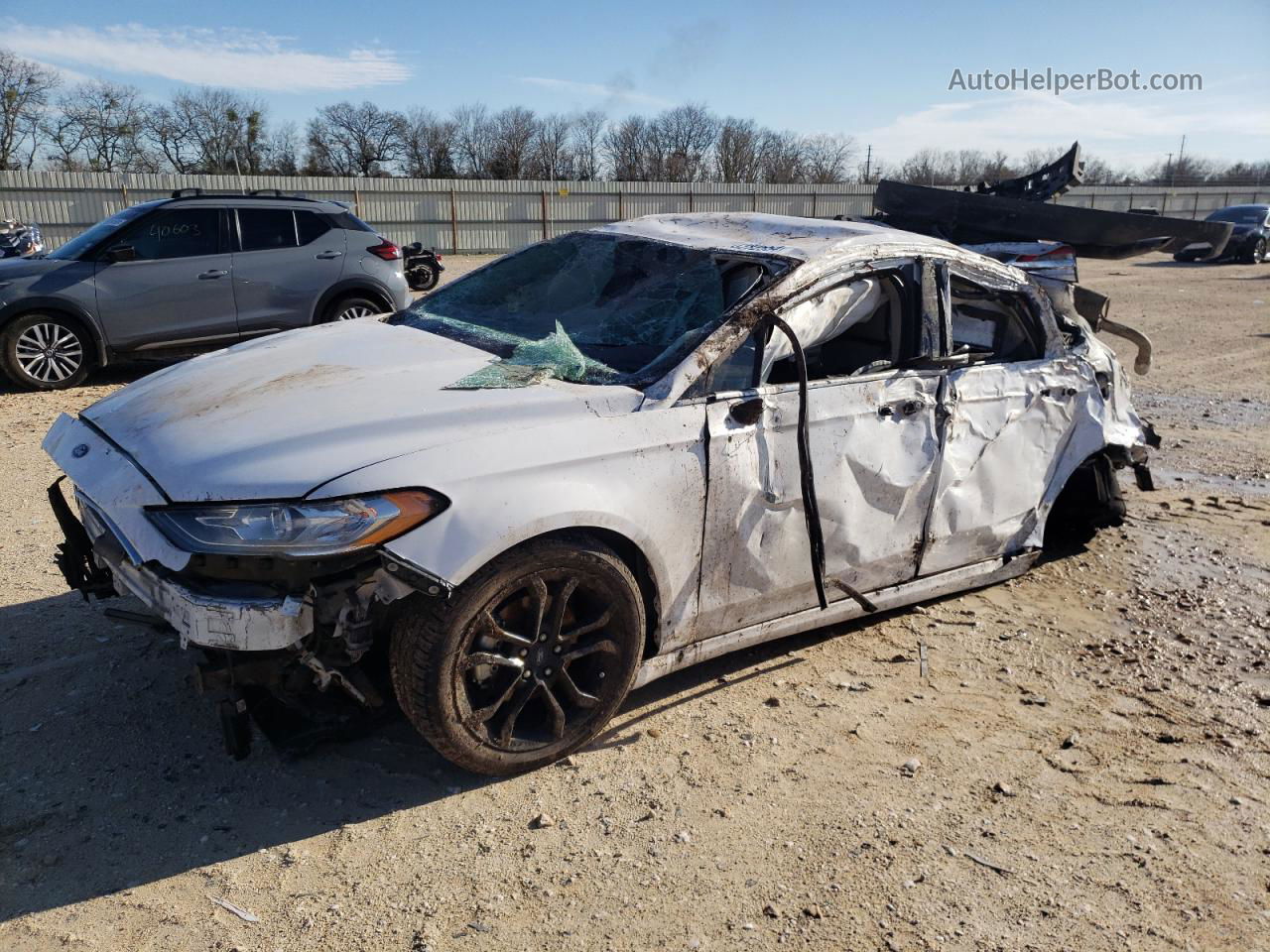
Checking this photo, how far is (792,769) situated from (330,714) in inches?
61.4

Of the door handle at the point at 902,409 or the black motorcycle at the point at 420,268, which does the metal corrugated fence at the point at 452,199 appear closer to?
the black motorcycle at the point at 420,268

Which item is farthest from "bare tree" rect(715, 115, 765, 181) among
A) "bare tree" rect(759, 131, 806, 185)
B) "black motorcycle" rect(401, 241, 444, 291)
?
"black motorcycle" rect(401, 241, 444, 291)

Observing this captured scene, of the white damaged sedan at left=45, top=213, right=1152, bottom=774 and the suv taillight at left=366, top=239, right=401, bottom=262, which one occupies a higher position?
the suv taillight at left=366, top=239, right=401, bottom=262

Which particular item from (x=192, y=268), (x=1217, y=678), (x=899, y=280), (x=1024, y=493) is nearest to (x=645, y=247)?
(x=899, y=280)

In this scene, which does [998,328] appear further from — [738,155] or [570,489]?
[738,155]

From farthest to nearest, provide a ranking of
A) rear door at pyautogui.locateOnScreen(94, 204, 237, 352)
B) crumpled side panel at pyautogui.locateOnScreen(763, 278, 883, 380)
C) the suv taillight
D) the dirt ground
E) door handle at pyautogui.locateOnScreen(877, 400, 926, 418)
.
A: the suv taillight < rear door at pyautogui.locateOnScreen(94, 204, 237, 352) < door handle at pyautogui.locateOnScreen(877, 400, 926, 418) < crumpled side panel at pyautogui.locateOnScreen(763, 278, 883, 380) < the dirt ground

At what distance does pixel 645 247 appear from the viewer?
13.4ft

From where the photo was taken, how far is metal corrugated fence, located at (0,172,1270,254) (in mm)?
24250

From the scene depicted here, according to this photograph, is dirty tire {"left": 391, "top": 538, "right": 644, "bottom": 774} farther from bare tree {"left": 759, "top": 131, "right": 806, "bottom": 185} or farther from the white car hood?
bare tree {"left": 759, "top": 131, "right": 806, "bottom": 185}

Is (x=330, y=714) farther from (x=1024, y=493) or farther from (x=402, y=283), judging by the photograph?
(x=402, y=283)

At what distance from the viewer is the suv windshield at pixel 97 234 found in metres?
8.76

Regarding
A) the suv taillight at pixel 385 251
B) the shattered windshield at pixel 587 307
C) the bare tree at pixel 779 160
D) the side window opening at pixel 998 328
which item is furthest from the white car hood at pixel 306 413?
the bare tree at pixel 779 160

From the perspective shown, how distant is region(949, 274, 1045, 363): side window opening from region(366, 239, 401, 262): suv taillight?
23.1ft

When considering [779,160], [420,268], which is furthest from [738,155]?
[420,268]
